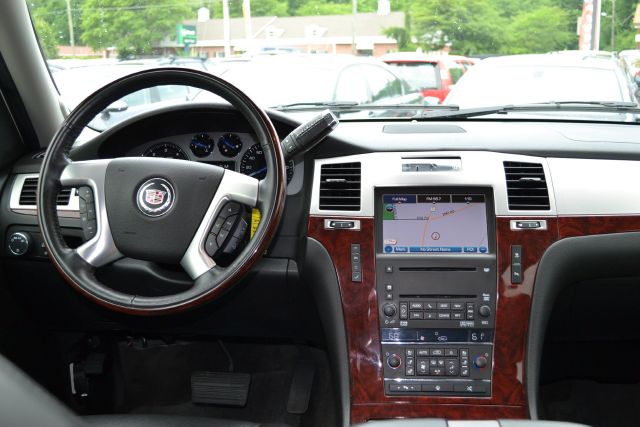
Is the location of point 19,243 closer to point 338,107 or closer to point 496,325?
point 338,107

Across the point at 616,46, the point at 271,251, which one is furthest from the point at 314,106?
the point at 616,46

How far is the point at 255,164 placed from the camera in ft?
9.27

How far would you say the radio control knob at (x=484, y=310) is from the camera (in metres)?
2.62

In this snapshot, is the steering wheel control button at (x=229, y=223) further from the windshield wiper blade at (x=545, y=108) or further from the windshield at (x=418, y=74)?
the windshield at (x=418, y=74)

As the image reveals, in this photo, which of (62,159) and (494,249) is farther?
(494,249)

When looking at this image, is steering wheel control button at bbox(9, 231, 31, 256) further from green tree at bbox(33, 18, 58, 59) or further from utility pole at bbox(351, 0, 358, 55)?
utility pole at bbox(351, 0, 358, 55)

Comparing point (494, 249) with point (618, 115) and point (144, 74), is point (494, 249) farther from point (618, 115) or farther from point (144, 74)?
point (144, 74)

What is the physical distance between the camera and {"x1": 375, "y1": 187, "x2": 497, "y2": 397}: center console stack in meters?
2.61

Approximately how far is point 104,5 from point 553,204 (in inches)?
84.3

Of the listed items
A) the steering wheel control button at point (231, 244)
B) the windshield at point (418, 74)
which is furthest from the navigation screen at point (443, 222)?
the windshield at point (418, 74)

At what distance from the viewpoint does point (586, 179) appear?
8.64 ft

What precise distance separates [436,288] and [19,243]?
1704 millimetres

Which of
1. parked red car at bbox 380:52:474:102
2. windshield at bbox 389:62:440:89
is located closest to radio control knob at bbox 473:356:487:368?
parked red car at bbox 380:52:474:102

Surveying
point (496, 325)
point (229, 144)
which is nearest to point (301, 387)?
point (496, 325)
